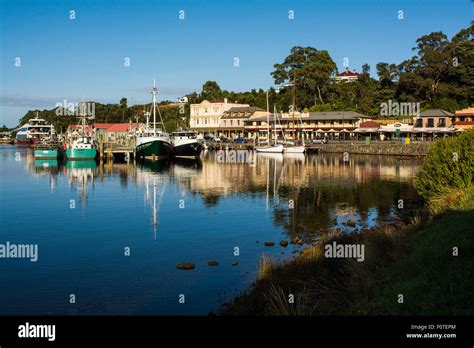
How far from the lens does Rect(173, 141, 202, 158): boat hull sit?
87875 millimetres

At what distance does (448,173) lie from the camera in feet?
82.8

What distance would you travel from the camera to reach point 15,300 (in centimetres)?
1620

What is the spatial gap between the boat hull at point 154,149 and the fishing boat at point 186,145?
7.01ft

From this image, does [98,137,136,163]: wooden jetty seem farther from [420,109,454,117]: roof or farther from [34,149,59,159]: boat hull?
[420,109,454,117]: roof

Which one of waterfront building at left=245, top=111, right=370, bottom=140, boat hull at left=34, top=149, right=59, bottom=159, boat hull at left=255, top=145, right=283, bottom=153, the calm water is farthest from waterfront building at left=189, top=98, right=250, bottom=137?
the calm water

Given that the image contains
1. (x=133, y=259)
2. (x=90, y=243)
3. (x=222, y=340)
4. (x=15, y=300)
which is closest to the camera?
(x=222, y=340)

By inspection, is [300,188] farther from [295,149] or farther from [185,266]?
[295,149]

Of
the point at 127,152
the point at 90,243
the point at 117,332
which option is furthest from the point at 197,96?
the point at 117,332

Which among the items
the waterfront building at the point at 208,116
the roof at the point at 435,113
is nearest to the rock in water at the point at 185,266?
the roof at the point at 435,113

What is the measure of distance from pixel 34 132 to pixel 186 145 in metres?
74.8

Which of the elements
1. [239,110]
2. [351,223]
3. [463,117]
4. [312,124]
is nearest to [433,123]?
[463,117]

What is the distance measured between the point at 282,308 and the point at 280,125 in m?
96.9

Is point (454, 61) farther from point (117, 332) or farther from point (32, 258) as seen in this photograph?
point (117, 332)

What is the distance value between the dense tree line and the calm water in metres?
43.9
